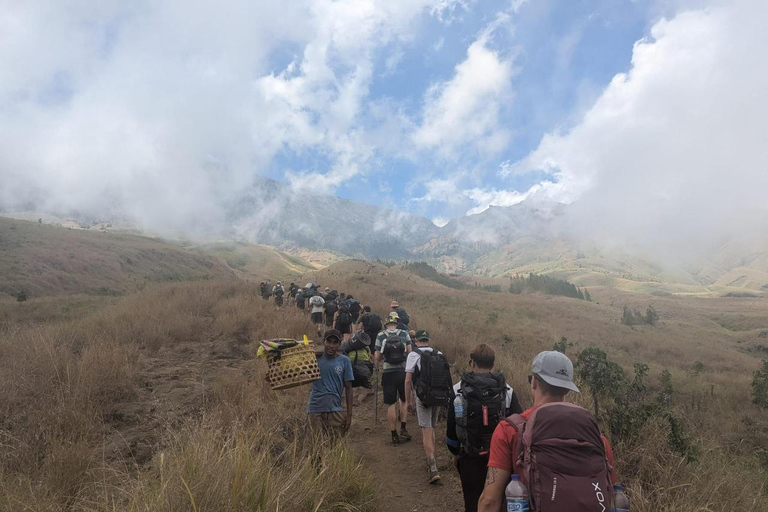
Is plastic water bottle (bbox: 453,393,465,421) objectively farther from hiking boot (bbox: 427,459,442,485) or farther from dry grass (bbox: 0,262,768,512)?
hiking boot (bbox: 427,459,442,485)

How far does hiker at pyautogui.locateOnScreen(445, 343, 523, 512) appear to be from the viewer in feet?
11.5

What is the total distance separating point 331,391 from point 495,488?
10.3 feet

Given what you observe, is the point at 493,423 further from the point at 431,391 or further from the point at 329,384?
the point at 329,384

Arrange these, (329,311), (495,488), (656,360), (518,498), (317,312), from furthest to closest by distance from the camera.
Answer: (656,360) → (317,312) → (329,311) → (495,488) → (518,498)

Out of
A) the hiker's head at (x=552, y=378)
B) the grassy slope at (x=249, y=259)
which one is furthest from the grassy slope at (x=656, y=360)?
the grassy slope at (x=249, y=259)

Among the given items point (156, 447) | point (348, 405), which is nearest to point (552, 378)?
point (348, 405)

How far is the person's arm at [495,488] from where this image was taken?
235 cm

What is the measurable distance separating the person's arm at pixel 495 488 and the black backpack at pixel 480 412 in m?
1.08

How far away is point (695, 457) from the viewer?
459cm

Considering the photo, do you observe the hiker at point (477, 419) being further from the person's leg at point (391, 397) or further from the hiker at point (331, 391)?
the person's leg at point (391, 397)

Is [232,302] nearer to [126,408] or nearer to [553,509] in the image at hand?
[126,408]

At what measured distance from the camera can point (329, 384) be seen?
5.17 meters

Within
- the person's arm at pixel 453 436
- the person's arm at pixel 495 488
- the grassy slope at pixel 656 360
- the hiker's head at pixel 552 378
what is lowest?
the grassy slope at pixel 656 360

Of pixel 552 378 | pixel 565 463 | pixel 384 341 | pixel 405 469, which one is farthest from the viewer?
pixel 384 341
